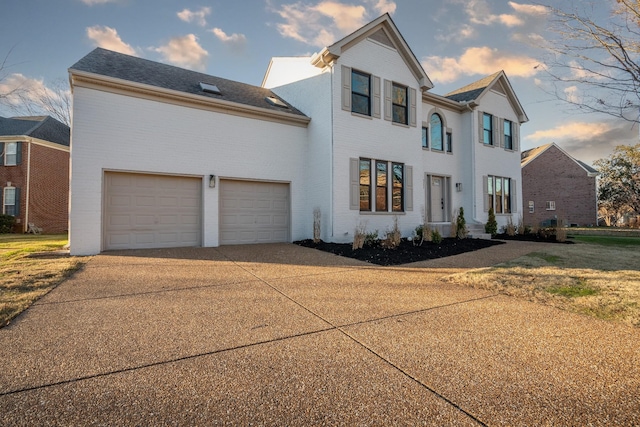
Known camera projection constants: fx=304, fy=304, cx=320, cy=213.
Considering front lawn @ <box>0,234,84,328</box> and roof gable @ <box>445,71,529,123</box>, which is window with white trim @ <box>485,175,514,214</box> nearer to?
roof gable @ <box>445,71,529,123</box>

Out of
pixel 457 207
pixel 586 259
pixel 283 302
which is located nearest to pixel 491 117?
pixel 457 207

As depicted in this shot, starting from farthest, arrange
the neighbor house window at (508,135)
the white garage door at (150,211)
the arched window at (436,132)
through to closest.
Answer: the neighbor house window at (508,135), the arched window at (436,132), the white garage door at (150,211)

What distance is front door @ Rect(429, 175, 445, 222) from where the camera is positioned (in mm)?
13227

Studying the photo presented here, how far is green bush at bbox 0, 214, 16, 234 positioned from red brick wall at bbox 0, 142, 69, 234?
0.35m

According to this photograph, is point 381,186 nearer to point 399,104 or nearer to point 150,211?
point 399,104

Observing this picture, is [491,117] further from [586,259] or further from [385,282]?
[385,282]

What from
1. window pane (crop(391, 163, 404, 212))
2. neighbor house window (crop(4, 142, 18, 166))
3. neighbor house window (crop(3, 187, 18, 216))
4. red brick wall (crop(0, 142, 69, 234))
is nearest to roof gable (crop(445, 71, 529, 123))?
window pane (crop(391, 163, 404, 212))

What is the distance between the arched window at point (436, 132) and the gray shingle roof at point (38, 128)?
21.4 metres

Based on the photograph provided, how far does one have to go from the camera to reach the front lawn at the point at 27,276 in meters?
3.72

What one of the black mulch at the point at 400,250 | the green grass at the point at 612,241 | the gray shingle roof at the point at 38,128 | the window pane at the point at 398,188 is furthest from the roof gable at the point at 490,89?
the gray shingle roof at the point at 38,128

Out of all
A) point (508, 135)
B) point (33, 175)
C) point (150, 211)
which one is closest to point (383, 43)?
point (508, 135)

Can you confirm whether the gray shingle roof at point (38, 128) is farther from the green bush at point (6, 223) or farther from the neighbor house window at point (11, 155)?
the green bush at point (6, 223)

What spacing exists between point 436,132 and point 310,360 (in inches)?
517

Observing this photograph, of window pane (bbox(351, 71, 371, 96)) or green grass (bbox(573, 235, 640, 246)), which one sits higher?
window pane (bbox(351, 71, 371, 96))
